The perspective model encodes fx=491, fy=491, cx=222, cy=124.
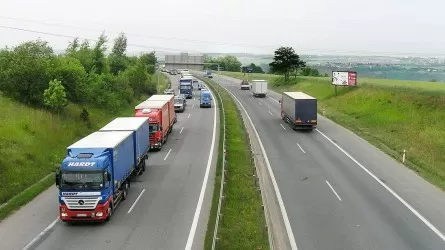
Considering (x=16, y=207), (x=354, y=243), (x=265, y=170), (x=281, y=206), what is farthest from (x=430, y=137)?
(x=16, y=207)

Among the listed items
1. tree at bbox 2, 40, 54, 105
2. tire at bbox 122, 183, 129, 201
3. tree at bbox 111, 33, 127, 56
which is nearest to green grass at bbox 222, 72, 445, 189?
tire at bbox 122, 183, 129, 201

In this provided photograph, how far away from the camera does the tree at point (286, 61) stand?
3827 inches

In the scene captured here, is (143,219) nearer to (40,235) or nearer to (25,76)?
(40,235)

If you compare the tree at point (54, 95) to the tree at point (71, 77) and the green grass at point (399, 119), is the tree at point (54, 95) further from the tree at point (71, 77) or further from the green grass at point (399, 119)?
the green grass at point (399, 119)

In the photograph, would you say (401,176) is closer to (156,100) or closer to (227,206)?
(227,206)

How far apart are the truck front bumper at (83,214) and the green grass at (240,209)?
4.64 m

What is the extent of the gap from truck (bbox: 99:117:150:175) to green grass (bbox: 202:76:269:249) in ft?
15.7

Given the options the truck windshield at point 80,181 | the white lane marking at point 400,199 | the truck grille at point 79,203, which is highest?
the truck windshield at point 80,181

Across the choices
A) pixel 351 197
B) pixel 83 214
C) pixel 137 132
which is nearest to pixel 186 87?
pixel 137 132

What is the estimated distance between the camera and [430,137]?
1586 inches

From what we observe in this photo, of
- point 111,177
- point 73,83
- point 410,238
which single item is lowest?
point 410,238

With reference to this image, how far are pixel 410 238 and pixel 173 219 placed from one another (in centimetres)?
991

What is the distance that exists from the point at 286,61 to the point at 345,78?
26.9 meters

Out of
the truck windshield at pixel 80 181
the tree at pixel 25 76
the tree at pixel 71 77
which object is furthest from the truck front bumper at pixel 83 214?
the tree at pixel 71 77
